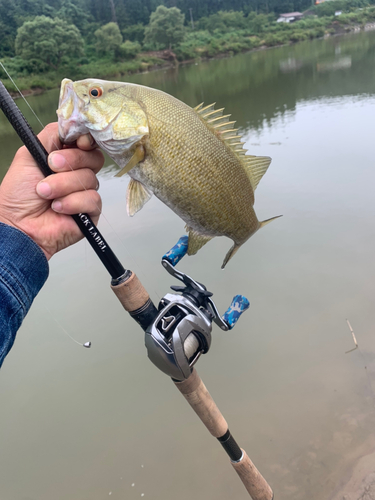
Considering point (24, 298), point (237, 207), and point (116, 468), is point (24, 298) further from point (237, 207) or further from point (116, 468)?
point (116, 468)

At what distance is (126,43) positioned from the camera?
1328 inches

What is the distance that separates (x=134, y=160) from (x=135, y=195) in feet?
0.49

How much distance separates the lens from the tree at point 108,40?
103ft

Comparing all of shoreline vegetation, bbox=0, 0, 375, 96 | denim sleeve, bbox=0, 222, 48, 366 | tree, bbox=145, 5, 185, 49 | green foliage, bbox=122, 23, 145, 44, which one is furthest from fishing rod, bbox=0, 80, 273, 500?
green foliage, bbox=122, 23, 145, 44

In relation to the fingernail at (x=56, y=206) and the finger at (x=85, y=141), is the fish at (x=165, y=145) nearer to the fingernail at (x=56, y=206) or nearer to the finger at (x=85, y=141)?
the finger at (x=85, y=141)

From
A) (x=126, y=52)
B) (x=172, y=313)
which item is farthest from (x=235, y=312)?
(x=126, y=52)

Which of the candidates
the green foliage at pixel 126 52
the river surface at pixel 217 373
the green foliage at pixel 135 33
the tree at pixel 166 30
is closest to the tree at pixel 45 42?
the green foliage at pixel 126 52

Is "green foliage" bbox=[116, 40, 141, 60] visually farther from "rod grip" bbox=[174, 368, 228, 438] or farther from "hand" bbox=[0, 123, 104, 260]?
"rod grip" bbox=[174, 368, 228, 438]

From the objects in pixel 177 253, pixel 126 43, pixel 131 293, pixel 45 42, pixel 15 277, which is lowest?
pixel 131 293

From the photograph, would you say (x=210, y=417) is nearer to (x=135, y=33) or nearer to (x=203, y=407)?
(x=203, y=407)

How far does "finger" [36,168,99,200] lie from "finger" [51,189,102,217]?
0.02m

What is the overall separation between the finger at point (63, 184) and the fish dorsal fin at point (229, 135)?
503 mm

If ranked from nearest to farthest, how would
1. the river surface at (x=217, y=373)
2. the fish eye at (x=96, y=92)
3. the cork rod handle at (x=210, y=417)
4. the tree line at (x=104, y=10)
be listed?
the fish eye at (x=96, y=92), the cork rod handle at (x=210, y=417), the river surface at (x=217, y=373), the tree line at (x=104, y=10)

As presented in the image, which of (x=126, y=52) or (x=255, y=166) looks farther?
(x=126, y=52)
